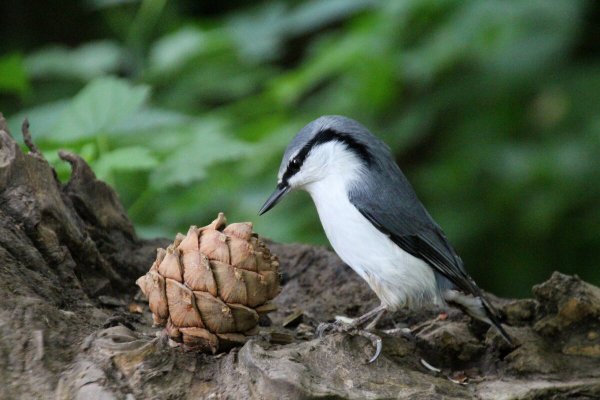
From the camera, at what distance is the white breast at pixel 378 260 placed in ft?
7.29

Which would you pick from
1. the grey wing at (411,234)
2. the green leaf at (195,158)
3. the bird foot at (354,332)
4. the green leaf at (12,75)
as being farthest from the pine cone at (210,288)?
the green leaf at (12,75)

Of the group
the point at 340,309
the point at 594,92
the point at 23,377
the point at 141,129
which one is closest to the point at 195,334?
the point at 23,377

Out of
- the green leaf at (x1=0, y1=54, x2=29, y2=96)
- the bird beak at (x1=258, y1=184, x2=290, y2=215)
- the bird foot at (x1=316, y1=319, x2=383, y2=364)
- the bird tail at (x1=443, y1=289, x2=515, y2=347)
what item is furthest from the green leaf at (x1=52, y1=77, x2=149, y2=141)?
the bird tail at (x1=443, y1=289, x2=515, y2=347)

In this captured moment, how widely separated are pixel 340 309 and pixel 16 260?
3.01ft

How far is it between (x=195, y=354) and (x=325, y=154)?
0.94 meters

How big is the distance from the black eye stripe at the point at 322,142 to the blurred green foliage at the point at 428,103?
2.32 feet

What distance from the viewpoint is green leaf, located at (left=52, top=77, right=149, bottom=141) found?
2608mm

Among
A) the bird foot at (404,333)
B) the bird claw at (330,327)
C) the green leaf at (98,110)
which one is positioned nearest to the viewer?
the bird claw at (330,327)

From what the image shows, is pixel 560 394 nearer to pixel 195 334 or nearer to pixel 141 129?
pixel 195 334

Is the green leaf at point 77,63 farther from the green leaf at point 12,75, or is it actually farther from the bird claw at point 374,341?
the bird claw at point 374,341

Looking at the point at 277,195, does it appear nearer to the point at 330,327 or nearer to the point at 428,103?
the point at 330,327

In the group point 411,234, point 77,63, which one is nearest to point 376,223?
point 411,234

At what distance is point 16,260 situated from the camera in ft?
5.88

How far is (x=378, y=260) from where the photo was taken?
7.45 ft
